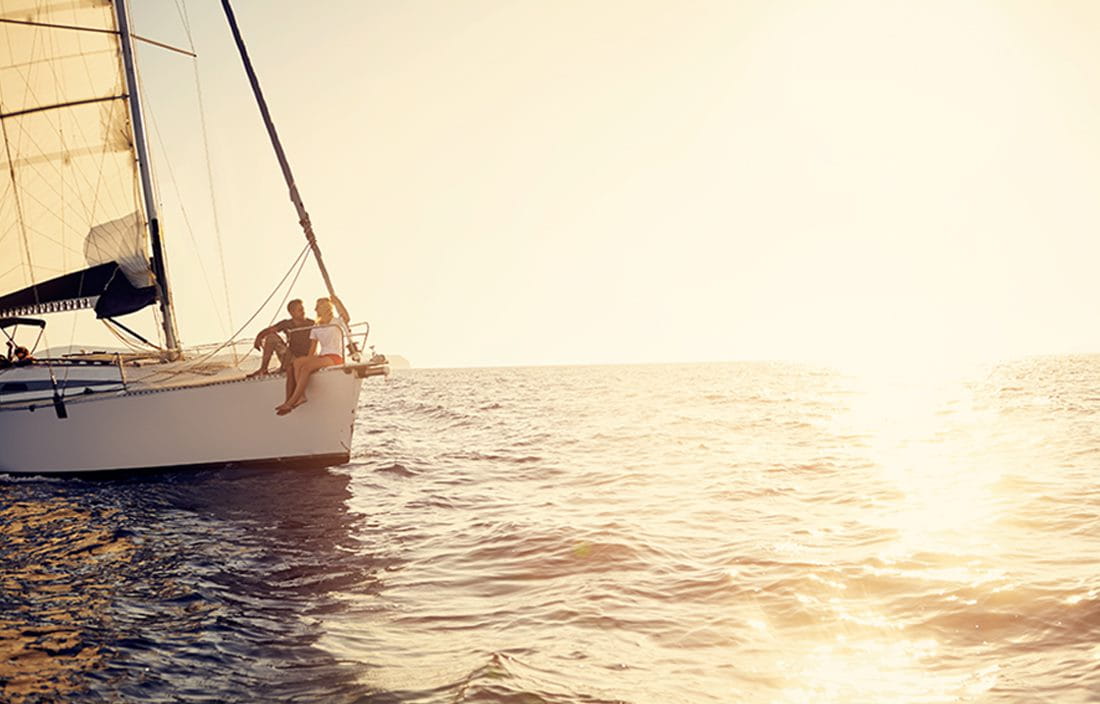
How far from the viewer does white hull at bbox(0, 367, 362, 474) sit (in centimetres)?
1372

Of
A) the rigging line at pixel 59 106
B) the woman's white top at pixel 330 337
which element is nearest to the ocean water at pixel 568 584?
the woman's white top at pixel 330 337

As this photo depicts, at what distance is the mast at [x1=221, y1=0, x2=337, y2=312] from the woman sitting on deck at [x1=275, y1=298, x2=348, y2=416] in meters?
0.50

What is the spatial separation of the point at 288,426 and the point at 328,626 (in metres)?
9.31

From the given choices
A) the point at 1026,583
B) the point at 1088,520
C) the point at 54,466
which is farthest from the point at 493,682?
the point at 54,466

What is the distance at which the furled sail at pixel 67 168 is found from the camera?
16.2 m

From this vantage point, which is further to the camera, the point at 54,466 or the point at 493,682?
the point at 54,466

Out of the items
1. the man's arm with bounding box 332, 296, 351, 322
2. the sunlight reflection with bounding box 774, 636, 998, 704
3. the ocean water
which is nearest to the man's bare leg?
the man's arm with bounding box 332, 296, 351, 322

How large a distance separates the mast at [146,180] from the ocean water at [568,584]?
156 inches

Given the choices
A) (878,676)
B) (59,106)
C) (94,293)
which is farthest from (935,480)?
(59,106)

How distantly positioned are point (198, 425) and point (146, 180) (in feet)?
20.2

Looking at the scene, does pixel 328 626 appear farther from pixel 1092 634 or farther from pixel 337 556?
pixel 1092 634

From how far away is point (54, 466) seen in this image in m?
14.8

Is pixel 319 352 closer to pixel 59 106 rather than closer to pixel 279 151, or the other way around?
pixel 279 151

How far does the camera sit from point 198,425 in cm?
1385
